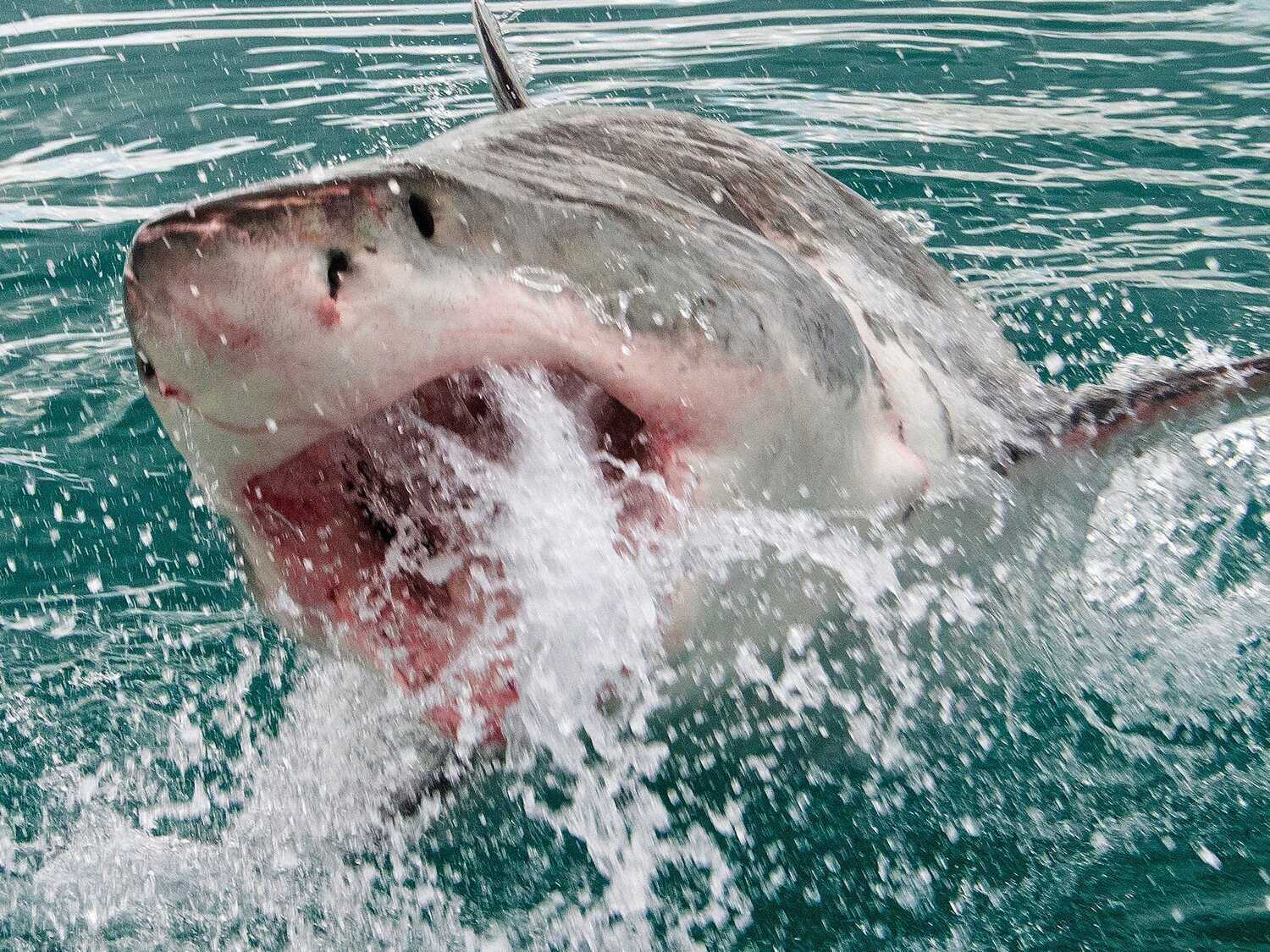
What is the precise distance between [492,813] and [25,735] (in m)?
0.89

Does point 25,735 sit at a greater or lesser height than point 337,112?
lesser

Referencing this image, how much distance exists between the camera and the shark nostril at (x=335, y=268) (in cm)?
118

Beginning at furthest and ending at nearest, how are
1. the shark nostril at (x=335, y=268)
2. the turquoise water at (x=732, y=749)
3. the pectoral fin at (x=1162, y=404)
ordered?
the pectoral fin at (x=1162, y=404), the turquoise water at (x=732, y=749), the shark nostril at (x=335, y=268)

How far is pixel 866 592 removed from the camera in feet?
5.74

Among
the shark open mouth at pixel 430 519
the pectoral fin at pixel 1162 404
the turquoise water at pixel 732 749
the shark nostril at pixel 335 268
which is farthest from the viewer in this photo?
the pectoral fin at pixel 1162 404

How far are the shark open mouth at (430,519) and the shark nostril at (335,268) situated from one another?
25 cm

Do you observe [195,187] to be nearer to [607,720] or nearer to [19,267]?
[19,267]

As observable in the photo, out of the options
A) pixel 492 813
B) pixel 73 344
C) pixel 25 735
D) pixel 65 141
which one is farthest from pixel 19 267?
pixel 492 813

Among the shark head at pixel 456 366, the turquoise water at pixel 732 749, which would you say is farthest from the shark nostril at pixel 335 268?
the turquoise water at pixel 732 749

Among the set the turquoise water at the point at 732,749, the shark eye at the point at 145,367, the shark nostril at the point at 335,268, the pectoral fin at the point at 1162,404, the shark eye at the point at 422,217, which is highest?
the shark eye at the point at 422,217

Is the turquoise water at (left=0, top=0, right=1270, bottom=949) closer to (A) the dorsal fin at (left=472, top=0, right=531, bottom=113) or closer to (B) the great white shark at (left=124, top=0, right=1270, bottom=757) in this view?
(B) the great white shark at (left=124, top=0, right=1270, bottom=757)

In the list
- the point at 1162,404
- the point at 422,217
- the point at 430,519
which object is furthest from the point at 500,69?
the point at 422,217

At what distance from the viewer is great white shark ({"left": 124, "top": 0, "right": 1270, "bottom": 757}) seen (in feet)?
3.89

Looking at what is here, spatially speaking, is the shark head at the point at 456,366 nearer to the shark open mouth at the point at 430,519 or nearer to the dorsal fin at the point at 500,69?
the shark open mouth at the point at 430,519
